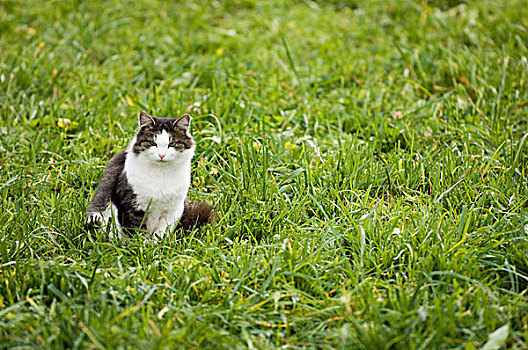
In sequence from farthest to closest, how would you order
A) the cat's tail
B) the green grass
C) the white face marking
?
1. the cat's tail
2. the white face marking
3. the green grass

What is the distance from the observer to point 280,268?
238 centimetres

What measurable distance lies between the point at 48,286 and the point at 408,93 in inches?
126

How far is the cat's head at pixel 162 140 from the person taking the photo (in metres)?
2.62

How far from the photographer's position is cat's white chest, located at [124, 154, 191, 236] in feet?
8.65

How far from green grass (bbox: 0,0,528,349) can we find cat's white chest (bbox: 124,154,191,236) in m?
0.15

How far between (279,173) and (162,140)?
936 millimetres

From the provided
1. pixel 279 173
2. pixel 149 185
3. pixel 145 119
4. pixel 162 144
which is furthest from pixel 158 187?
pixel 279 173

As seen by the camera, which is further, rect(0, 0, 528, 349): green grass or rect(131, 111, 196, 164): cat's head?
rect(131, 111, 196, 164): cat's head

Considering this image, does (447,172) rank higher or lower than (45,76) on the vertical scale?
lower

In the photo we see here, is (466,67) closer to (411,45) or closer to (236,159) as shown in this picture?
(411,45)

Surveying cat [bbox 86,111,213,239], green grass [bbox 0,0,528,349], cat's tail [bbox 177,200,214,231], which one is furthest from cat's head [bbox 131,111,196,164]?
green grass [bbox 0,0,528,349]

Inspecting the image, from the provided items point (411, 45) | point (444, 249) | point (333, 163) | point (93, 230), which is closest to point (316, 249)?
point (444, 249)

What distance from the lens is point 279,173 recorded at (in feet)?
10.9

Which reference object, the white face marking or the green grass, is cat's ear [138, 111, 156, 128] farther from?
the green grass
